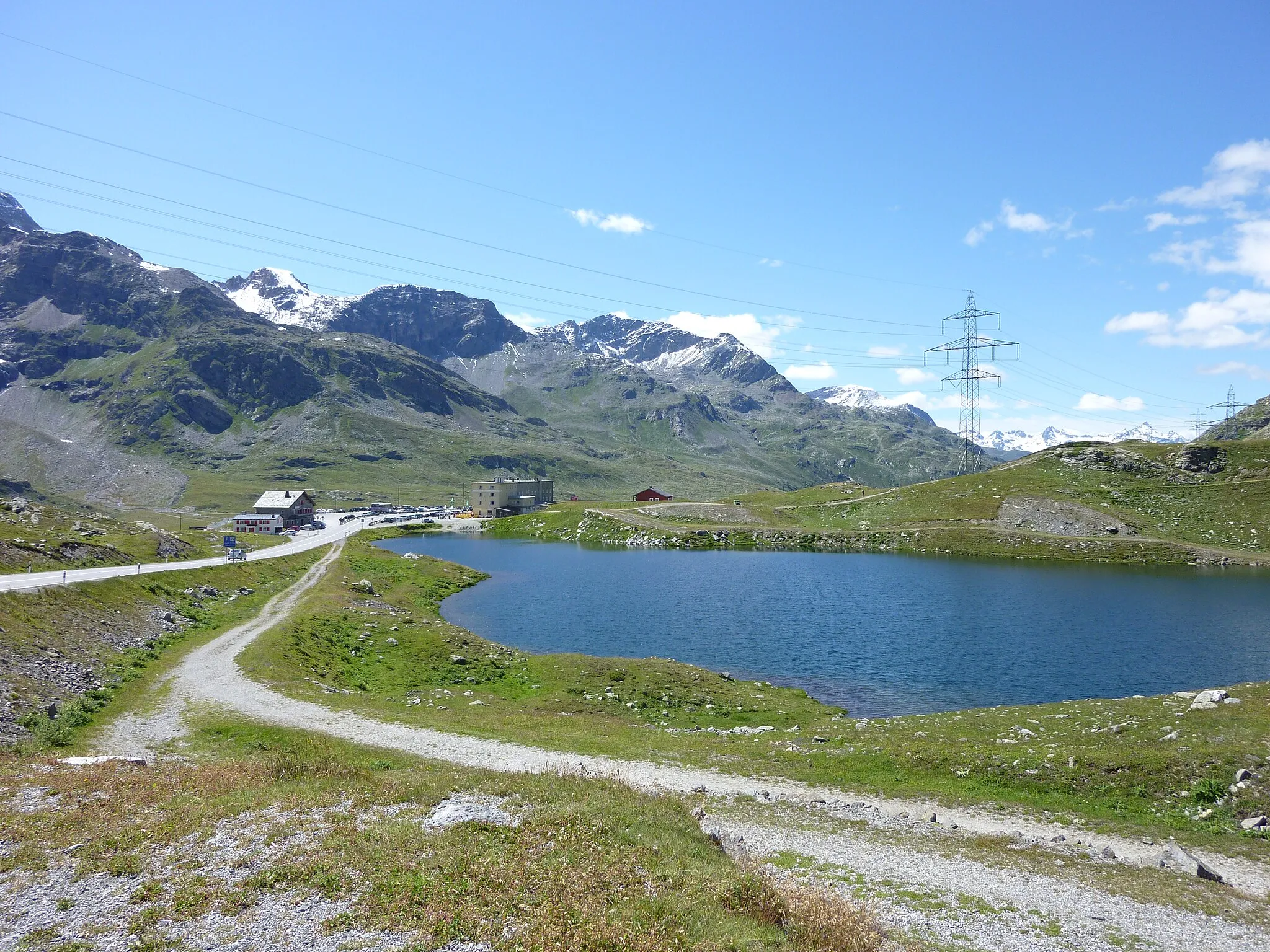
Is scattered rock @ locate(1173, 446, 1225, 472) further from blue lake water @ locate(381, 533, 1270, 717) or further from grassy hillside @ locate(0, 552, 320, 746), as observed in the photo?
grassy hillside @ locate(0, 552, 320, 746)

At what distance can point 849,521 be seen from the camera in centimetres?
17525

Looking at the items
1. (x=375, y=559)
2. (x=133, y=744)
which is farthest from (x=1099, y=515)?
(x=133, y=744)

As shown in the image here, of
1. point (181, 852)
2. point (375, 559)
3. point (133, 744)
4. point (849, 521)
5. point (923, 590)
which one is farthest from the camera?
point (849, 521)

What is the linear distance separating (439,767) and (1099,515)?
16394 centimetres

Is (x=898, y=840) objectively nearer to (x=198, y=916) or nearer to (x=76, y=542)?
(x=198, y=916)

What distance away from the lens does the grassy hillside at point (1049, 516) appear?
135875mm

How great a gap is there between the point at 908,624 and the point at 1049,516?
323ft

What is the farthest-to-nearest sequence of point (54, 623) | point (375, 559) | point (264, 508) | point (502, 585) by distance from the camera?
point (264, 508)
point (375, 559)
point (502, 585)
point (54, 623)

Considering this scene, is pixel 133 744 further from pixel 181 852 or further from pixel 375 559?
pixel 375 559

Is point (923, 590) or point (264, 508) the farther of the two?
point (264, 508)

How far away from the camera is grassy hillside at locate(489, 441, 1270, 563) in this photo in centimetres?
13588

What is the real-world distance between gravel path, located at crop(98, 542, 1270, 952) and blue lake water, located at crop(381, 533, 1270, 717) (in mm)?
24017

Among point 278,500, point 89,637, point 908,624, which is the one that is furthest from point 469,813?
point 278,500

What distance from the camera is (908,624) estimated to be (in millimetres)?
77312
